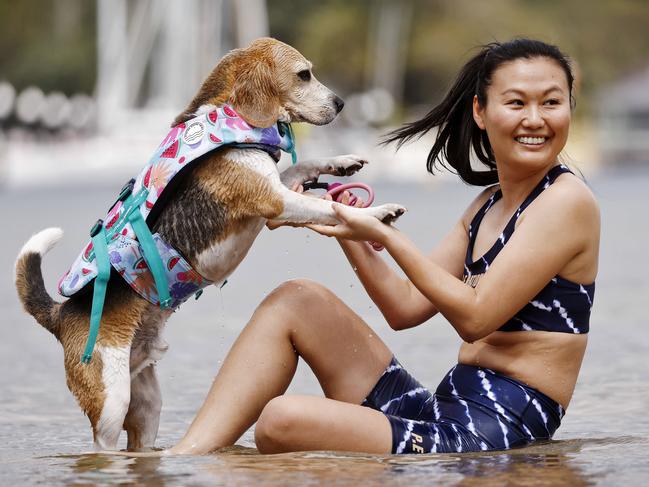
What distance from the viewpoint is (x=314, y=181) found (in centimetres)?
522

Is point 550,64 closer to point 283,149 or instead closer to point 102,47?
point 283,149

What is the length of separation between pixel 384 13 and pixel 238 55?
6260 cm

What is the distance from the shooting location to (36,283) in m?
5.11

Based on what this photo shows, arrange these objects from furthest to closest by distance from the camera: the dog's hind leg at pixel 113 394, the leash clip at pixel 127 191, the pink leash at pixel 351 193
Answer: the leash clip at pixel 127 191 < the pink leash at pixel 351 193 < the dog's hind leg at pixel 113 394

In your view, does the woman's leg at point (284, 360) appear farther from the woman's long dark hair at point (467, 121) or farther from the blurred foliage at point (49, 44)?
the blurred foliage at point (49, 44)

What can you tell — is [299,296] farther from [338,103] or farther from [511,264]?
[338,103]

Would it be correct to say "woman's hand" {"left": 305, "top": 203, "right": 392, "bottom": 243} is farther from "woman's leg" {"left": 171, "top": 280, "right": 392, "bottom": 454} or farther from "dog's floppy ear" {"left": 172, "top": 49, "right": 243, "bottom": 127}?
"dog's floppy ear" {"left": 172, "top": 49, "right": 243, "bottom": 127}

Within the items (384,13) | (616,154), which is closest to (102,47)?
(384,13)

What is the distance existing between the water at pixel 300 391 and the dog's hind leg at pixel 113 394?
12 cm

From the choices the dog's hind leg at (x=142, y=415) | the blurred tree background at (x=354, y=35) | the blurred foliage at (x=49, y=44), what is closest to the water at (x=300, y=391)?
the dog's hind leg at (x=142, y=415)

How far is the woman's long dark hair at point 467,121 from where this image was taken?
181 inches

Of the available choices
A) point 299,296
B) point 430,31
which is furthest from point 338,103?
point 430,31

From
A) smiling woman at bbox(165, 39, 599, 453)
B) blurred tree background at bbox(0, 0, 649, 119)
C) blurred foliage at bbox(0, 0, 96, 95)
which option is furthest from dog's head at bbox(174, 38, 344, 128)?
blurred foliage at bbox(0, 0, 96, 95)

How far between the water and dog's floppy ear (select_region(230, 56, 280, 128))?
1.24 metres
